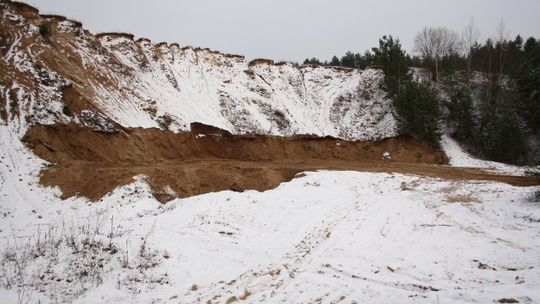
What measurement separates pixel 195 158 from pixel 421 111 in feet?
54.1

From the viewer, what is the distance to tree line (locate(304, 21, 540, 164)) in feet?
88.7

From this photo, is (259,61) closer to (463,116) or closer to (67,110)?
(463,116)

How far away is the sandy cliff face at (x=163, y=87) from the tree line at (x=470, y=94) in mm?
2727

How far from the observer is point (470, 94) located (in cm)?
3247

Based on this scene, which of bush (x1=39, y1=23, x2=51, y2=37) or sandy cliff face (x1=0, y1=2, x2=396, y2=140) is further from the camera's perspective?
bush (x1=39, y1=23, x2=51, y2=37)

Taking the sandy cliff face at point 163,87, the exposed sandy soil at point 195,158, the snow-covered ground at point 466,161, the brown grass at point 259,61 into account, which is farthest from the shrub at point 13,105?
the snow-covered ground at point 466,161

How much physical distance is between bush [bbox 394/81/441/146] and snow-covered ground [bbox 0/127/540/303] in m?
12.1

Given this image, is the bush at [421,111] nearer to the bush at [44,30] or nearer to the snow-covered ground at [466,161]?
the snow-covered ground at [466,161]

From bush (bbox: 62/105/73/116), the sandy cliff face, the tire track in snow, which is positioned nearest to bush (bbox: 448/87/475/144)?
the sandy cliff face

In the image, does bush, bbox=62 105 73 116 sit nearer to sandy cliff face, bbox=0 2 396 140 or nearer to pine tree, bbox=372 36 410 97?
sandy cliff face, bbox=0 2 396 140

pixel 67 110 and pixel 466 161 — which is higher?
pixel 67 110

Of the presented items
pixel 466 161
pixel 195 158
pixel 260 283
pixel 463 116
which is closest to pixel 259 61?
pixel 195 158

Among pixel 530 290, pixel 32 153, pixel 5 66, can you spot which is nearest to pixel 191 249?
pixel 530 290

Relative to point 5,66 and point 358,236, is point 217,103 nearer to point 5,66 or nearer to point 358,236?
point 5,66
